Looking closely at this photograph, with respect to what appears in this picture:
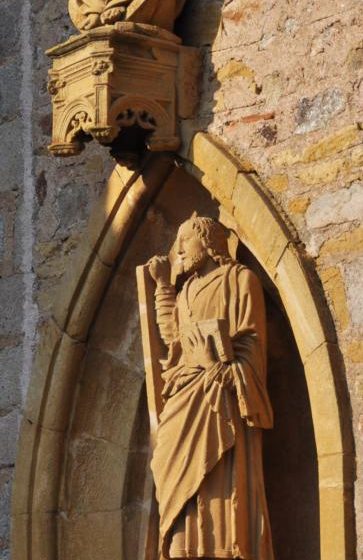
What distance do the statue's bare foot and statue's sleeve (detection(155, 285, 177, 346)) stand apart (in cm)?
91

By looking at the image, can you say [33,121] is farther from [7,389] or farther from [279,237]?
[279,237]

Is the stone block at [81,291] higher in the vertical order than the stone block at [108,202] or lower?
lower

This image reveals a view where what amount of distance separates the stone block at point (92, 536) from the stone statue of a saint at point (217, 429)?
580 millimetres

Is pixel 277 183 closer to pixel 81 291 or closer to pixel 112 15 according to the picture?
pixel 112 15

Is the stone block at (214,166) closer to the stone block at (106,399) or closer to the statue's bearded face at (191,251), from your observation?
the statue's bearded face at (191,251)

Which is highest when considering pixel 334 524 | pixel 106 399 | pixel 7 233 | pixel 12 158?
pixel 12 158

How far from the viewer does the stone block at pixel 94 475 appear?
8.90m

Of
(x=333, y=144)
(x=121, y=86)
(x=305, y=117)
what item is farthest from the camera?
(x=121, y=86)

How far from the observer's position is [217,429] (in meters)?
8.09

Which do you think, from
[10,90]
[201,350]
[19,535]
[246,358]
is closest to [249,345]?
[246,358]

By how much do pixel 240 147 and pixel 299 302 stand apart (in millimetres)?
669

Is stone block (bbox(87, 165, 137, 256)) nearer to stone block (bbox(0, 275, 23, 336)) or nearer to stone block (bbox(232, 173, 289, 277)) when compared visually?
stone block (bbox(0, 275, 23, 336))

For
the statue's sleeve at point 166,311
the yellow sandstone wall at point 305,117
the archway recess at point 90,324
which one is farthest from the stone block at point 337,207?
the statue's sleeve at point 166,311

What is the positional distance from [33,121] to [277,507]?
1853mm
